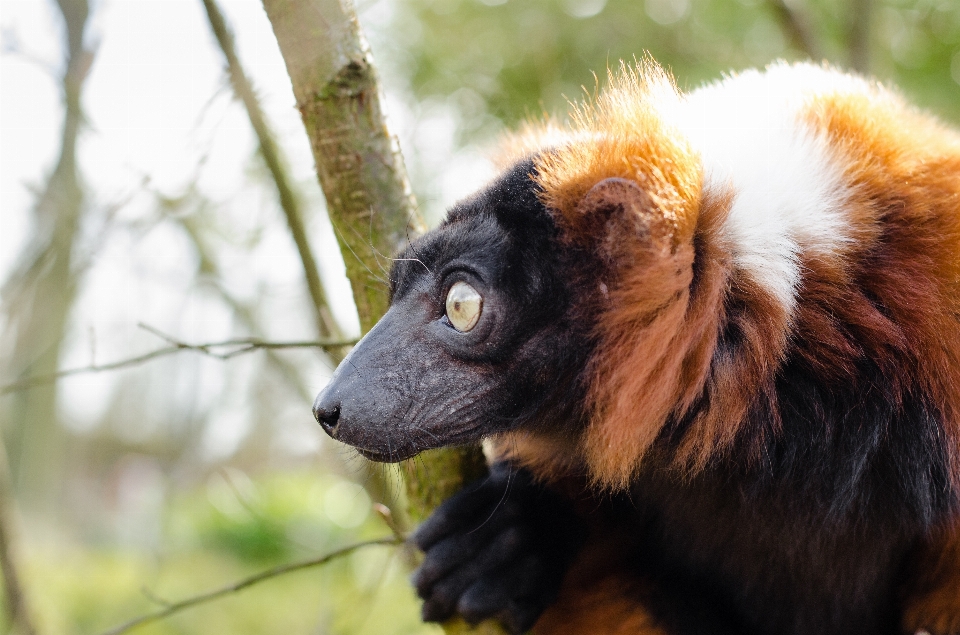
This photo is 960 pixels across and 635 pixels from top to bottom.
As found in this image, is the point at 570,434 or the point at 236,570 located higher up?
the point at 570,434

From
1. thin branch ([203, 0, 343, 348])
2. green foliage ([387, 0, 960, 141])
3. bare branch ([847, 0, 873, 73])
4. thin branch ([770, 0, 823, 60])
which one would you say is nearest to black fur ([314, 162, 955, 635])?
thin branch ([203, 0, 343, 348])

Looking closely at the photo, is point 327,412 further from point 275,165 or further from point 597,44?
point 597,44

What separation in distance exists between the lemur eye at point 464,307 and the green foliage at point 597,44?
4384 millimetres

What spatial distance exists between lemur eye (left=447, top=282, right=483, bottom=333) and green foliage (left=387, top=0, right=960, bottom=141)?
438cm

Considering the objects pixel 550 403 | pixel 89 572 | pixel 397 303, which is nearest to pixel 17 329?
pixel 397 303

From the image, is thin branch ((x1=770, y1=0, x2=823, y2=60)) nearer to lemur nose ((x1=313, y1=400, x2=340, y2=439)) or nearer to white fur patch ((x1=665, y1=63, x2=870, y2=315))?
white fur patch ((x1=665, y1=63, x2=870, y2=315))

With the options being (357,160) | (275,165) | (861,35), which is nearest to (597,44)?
(861,35)

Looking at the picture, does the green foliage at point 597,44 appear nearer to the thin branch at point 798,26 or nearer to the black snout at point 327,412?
the thin branch at point 798,26

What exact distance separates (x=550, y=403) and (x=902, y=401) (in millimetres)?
840

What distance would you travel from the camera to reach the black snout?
75.5 inches

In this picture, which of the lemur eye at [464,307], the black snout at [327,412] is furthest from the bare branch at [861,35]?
the black snout at [327,412]

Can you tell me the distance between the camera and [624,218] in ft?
5.84

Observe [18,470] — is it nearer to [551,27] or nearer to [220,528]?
[220,528]

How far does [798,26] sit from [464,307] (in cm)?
392
